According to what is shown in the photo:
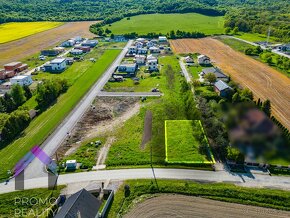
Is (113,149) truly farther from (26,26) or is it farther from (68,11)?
(68,11)

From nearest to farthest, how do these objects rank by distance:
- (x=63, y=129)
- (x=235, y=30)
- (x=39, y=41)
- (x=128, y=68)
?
1. (x=63, y=129)
2. (x=128, y=68)
3. (x=39, y=41)
4. (x=235, y=30)

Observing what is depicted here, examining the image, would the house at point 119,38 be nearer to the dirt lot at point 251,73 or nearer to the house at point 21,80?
the dirt lot at point 251,73

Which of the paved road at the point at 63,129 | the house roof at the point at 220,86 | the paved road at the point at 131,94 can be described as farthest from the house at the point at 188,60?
the paved road at the point at 63,129

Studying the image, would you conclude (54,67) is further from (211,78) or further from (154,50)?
(211,78)

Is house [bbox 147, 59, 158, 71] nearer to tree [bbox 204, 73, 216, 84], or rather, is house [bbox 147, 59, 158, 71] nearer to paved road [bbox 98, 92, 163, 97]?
paved road [bbox 98, 92, 163, 97]

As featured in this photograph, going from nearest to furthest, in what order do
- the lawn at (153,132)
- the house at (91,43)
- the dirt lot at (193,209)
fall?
the dirt lot at (193,209), the lawn at (153,132), the house at (91,43)

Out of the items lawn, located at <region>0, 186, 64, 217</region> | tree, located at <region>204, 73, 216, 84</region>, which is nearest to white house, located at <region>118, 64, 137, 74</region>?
tree, located at <region>204, 73, 216, 84</region>

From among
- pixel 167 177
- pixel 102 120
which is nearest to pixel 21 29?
pixel 102 120
